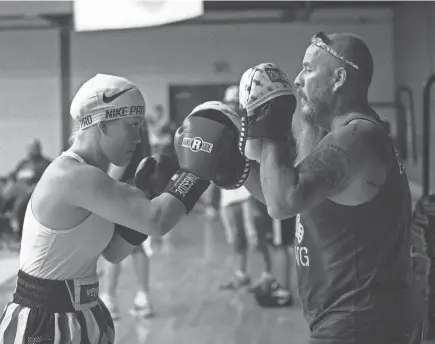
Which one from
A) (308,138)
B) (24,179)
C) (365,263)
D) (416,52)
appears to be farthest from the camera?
(416,52)

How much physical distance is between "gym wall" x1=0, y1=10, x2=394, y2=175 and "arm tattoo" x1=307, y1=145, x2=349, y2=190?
854 cm

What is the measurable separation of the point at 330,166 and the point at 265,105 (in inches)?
7.9

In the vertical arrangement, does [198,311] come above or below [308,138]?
below

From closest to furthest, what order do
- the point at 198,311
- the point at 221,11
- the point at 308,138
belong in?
the point at 308,138 → the point at 198,311 → the point at 221,11

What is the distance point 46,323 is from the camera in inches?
64.7

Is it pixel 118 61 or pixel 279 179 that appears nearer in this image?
pixel 279 179

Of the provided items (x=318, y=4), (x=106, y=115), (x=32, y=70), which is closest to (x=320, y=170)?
(x=106, y=115)

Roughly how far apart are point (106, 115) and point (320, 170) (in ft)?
1.79

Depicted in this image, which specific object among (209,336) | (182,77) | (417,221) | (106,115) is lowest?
(209,336)

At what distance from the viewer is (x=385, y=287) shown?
1.57 metres

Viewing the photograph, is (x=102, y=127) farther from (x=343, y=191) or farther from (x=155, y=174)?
(x=343, y=191)

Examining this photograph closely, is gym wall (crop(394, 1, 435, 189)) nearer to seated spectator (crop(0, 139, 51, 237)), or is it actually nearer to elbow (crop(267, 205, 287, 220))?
seated spectator (crop(0, 139, 51, 237))

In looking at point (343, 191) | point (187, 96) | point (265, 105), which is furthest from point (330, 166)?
point (187, 96)

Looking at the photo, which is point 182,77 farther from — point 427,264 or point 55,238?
point 55,238
